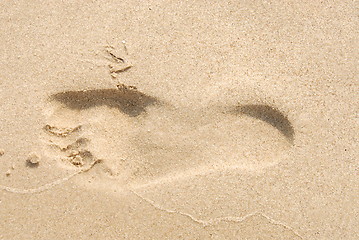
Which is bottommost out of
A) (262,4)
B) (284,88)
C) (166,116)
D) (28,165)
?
(28,165)

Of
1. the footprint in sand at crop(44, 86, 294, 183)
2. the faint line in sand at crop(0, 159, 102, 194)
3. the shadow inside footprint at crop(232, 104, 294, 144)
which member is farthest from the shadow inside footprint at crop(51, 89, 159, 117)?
the shadow inside footprint at crop(232, 104, 294, 144)

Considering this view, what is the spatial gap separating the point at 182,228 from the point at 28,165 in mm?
954

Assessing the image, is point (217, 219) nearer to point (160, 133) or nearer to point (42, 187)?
point (160, 133)

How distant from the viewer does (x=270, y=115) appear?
7.54ft

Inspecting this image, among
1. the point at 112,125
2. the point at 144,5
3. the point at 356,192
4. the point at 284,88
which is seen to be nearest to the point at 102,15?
the point at 144,5

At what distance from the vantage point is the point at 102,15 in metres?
2.39

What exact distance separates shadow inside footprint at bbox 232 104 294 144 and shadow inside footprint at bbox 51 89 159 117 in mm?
533

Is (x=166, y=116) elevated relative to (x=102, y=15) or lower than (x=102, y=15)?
lower

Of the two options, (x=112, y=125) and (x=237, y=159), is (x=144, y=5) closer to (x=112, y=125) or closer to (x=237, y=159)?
(x=112, y=125)

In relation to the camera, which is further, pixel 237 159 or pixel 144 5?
pixel 144 5

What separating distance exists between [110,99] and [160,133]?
368 millimetres

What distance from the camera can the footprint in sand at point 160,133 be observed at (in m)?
2.25

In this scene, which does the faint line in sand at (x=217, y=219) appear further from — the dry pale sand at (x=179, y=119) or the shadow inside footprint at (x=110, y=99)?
the shadow inside footprint at (x=110, y=99)

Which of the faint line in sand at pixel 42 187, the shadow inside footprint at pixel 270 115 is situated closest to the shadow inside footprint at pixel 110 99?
the faint line in sand at pixel 42 187
